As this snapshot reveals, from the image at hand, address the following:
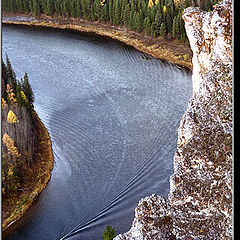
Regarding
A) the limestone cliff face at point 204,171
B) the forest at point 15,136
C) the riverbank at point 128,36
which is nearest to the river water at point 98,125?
the riverbank at point 128,36

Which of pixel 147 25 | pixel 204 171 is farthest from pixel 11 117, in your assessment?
pixel 147 25

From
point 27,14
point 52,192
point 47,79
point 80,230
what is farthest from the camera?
point 27,14

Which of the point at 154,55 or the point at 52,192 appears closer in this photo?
the point at 52,192

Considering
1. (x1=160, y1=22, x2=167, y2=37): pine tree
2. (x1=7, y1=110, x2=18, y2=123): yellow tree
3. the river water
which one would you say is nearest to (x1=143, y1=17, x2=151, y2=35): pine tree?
(x1=160, y1=22, x2=167, y2=37): pine tree

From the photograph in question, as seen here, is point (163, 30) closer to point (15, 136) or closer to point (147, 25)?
point (147, 25)

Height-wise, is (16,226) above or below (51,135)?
below

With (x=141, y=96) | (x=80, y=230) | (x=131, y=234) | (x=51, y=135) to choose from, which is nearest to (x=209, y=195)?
(x=131, y=234)

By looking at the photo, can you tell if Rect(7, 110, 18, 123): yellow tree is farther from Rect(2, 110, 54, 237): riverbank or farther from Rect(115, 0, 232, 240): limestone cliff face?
Rect(115, 0, 232, 240): limestone cliff face

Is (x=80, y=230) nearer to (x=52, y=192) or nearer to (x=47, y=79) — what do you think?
(x=52, y=192)
